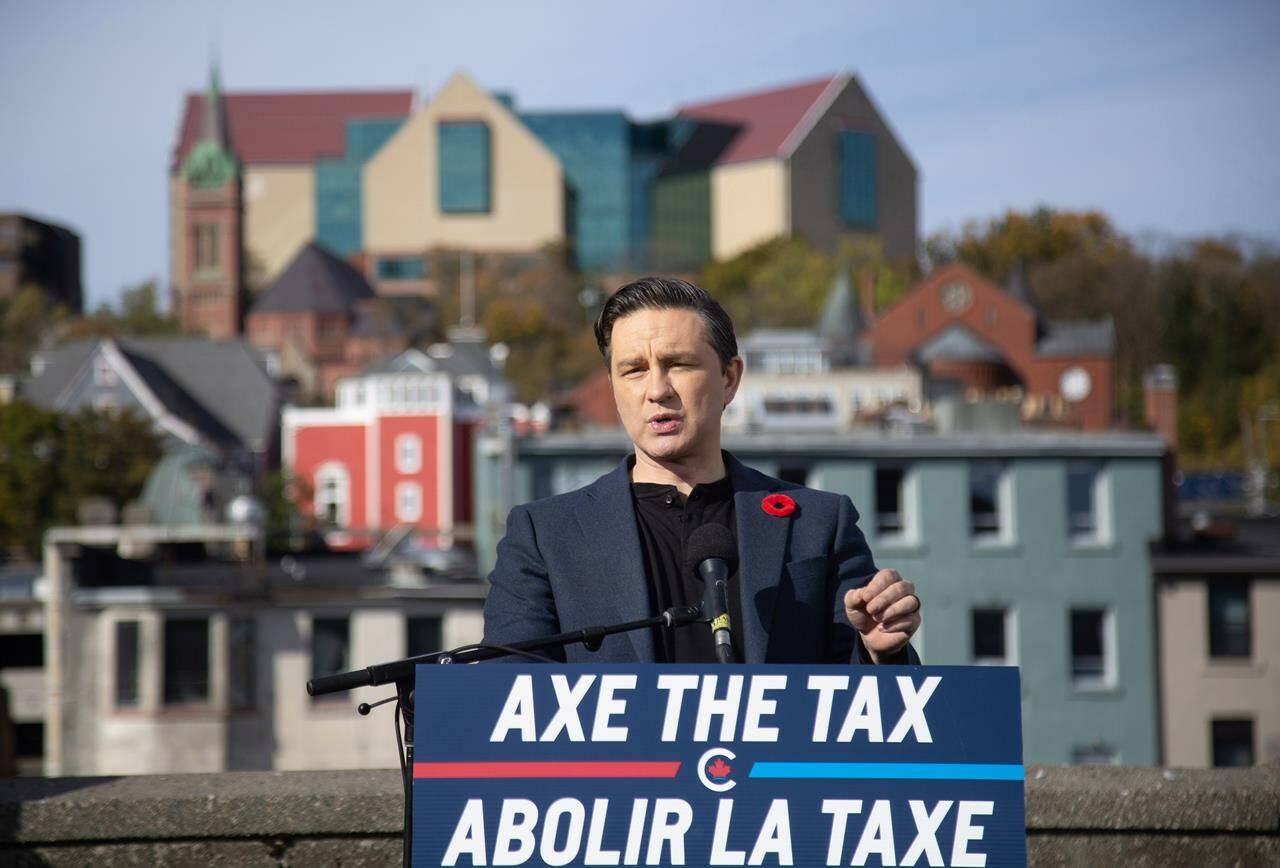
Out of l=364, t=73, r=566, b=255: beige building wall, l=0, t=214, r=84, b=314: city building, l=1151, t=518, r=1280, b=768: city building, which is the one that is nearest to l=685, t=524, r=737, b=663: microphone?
l=1151, t=518, r=1280, b=768: city building

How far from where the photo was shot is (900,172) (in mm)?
148625

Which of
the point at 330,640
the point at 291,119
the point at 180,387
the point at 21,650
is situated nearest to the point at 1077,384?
the point at 180,387

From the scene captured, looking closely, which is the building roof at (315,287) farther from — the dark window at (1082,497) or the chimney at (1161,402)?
the dark window at (1082,497)

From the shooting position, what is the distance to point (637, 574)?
13.6ft

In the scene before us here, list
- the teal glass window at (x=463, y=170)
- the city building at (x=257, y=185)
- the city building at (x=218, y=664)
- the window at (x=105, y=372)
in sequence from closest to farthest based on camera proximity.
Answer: the city building at (x=218, y=664) → the window at (x=105, y=372) → the teal glass window at (x=463, y=170) → the city building at (x=257, y=185)

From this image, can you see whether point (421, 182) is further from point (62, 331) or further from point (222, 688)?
point (222, 688)

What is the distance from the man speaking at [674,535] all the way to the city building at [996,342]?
80451mm

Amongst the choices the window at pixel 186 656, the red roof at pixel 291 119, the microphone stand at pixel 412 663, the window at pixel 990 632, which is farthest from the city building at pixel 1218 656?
the red roof at pixel 291 119

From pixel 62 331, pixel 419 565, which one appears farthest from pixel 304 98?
pixel 419 565

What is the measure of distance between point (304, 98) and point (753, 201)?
4625 centimetres

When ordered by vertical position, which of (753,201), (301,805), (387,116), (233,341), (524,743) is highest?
(387,116)

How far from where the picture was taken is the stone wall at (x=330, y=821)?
5.41m

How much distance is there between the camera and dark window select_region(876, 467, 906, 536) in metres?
43.3

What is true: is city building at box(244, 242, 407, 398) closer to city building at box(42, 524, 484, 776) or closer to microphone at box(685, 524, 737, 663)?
city building at box(42, 524, 484, 776)
